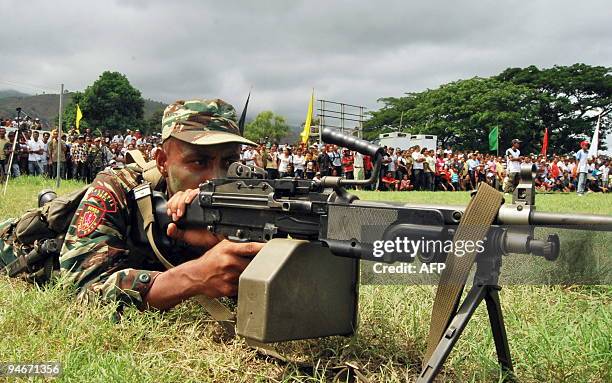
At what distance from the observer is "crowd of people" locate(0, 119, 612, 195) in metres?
18.6

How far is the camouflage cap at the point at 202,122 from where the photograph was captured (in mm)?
3254

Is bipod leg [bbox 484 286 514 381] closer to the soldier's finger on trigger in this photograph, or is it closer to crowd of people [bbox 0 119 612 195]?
the soldier's finger on trigger

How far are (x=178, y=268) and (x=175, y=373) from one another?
0.66 metres

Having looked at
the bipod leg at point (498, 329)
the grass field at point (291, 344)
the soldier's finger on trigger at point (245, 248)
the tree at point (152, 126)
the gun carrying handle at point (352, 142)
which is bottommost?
the grass field at point (291, 344)

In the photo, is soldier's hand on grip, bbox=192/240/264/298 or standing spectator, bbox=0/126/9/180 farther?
standing spectator, bbox=0/126/9/180

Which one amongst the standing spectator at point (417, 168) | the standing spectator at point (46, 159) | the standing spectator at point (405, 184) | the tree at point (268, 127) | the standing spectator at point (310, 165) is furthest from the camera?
the tree at point (268, 127)

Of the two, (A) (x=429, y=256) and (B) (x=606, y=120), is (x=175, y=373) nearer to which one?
(A) (x=429, y=256)

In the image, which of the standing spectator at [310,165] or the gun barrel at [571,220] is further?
the standing spectator at [310,165]

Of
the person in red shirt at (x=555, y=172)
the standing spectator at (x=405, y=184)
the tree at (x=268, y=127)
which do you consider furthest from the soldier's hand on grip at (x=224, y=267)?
the tree at (x=268, y=127)

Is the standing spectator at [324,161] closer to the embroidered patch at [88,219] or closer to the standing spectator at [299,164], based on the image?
the standing spectator at [299,164]

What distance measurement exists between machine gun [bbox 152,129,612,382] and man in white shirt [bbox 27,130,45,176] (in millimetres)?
17639

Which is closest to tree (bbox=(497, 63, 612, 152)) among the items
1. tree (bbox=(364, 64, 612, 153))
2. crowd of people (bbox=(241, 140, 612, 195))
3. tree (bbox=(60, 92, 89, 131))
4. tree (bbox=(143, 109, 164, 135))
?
tree (bbox=(364, 64, 612, 153))

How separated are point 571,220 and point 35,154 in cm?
1957

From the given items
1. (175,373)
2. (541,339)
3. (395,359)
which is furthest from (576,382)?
(175,373)
